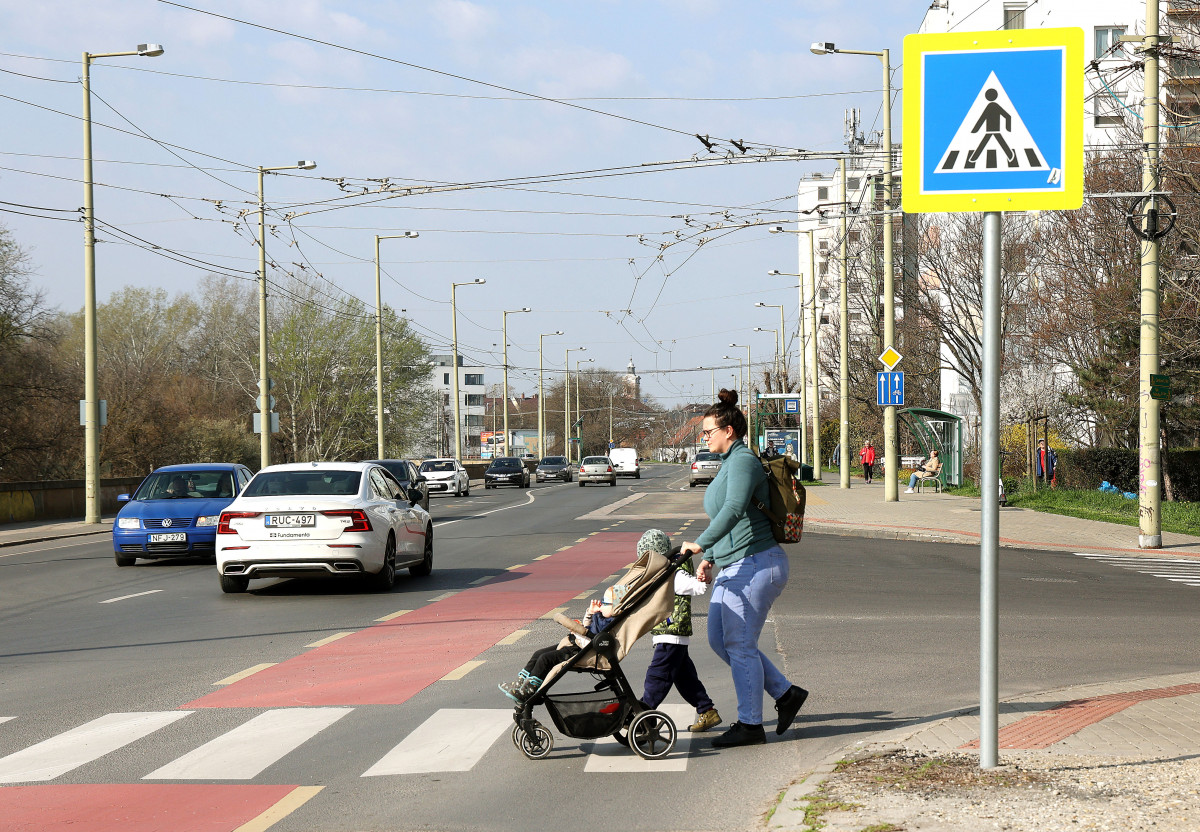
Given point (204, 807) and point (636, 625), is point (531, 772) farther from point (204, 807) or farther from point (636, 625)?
point (204, 807)

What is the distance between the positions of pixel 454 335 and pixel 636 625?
202ft

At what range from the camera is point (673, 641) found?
6602 mm

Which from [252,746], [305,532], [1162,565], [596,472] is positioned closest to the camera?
[252,746]

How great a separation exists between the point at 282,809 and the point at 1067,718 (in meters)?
4.18

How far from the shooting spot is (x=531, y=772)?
6.29 meters

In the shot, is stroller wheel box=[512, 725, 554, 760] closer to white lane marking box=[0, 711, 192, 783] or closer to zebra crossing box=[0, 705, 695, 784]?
zebra crossing box=[0, 705, 695, 784]

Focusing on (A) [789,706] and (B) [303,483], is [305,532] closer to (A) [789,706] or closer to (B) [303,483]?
(B) [303,483]

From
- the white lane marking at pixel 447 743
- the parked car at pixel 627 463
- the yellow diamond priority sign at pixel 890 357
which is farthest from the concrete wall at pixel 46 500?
the parked car at pixel 627 463

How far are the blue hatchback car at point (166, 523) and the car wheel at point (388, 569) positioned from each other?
14.6 ft

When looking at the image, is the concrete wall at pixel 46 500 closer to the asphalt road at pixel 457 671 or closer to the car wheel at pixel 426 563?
the asphalt road at pixel 457 671

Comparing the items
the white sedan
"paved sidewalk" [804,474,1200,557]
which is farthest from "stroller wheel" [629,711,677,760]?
"paved sidewalk" [804,474,1200,557]

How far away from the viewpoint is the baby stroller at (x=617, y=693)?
20.8ft

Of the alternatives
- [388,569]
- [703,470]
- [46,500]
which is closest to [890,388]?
[388,569]

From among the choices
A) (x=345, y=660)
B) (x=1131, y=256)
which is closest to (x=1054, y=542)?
(x=1131, y=256)
